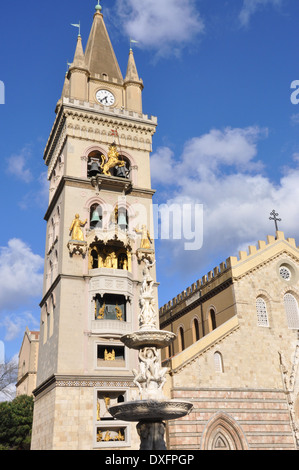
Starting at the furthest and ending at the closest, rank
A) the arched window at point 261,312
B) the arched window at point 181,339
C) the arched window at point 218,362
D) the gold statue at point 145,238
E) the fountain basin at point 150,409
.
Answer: the arched window at point 181,339, the gold statue at point 145,238, the arched window at point 261,312, the arched window at point 218,362, the fountain basin at point 150,409

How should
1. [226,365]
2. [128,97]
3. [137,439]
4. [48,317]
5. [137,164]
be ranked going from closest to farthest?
[137,439] < [226,365] < [48,317] < [137,164] < [128,97]

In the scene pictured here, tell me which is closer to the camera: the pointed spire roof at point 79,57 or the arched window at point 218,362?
the arched window at point 218,362

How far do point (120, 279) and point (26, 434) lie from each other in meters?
19.9

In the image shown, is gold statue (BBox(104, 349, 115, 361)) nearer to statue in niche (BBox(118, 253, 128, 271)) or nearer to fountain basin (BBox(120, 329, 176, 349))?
statue in niche (BBox(118, 253, 128, 271))

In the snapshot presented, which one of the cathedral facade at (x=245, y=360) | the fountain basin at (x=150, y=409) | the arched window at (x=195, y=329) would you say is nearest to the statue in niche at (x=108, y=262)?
the cathedral facade at (x=245, y=360)

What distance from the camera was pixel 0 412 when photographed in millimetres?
43438

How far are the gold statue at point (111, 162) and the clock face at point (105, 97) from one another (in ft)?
17.1

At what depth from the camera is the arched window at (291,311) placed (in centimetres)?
3734

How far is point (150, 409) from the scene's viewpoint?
57.0 feet

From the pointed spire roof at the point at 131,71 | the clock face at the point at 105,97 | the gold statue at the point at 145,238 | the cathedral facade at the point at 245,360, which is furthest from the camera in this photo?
the pointed spire roof at the point at 131,71

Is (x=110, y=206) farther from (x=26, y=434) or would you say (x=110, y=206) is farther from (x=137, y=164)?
→ (x=26, y=434)

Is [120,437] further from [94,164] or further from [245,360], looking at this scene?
[94,164]

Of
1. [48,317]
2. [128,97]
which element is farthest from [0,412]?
[128,97]

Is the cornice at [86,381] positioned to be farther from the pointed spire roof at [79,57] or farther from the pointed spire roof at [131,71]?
the pointed spire roof at [131,71]
